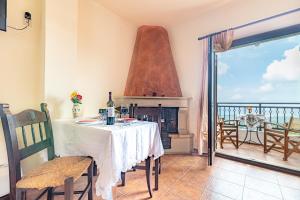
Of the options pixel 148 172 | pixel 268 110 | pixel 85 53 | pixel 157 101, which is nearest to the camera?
pixel 148 172

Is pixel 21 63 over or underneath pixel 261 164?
over

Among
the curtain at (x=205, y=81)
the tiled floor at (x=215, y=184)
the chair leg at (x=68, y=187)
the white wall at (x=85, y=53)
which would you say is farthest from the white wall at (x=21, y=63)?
the curtain at (x=205, y=81)

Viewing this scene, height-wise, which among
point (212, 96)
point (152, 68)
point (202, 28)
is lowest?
point (212, 96)

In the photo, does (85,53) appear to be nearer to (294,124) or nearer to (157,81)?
(157,81)

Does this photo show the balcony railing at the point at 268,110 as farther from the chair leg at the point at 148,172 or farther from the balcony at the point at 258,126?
the chair leg at the point at 148,172

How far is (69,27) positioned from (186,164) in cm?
257

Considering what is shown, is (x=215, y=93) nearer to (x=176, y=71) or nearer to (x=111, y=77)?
(x=176, y=71)

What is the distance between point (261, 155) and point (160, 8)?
3220 millimetres

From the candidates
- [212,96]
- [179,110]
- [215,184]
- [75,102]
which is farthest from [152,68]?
[215,184]

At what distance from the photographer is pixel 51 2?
2025 mm

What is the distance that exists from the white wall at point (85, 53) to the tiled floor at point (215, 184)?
1269mm

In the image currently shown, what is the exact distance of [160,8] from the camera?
303cm

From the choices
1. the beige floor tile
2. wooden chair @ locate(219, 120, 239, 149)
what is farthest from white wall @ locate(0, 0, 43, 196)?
wooden chair @ locate(219, 120, 239, 149)

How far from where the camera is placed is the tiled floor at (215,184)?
1883 mm
